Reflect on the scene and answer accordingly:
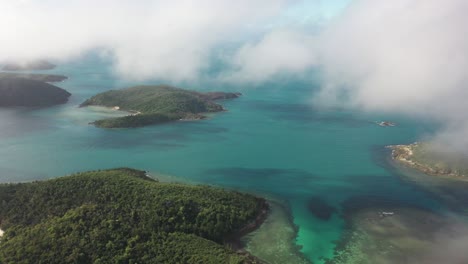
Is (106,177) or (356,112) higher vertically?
(356,112)

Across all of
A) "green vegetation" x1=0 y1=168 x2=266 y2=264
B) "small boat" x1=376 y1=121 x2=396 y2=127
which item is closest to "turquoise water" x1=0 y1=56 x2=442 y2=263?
"small boat" x1=376 y1=121 x2=396 y2=127

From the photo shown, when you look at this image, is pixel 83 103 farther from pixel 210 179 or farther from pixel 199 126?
pixel 210 179

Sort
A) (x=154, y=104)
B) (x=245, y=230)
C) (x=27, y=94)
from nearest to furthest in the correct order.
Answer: (x=245, y=230), (x=154, y=104), (x=27, y=94)

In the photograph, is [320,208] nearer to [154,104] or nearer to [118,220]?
[118,220]

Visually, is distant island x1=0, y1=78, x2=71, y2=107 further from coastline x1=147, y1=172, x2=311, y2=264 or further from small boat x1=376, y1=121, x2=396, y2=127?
small boat x1=376, y1=121, x2=396, y2=127

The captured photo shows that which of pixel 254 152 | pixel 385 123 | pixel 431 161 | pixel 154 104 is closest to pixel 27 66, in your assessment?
pixel 154 104

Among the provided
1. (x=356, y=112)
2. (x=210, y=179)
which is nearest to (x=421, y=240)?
(x=210, y=179)

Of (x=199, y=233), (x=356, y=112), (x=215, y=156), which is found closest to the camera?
(x=199, y=233)
